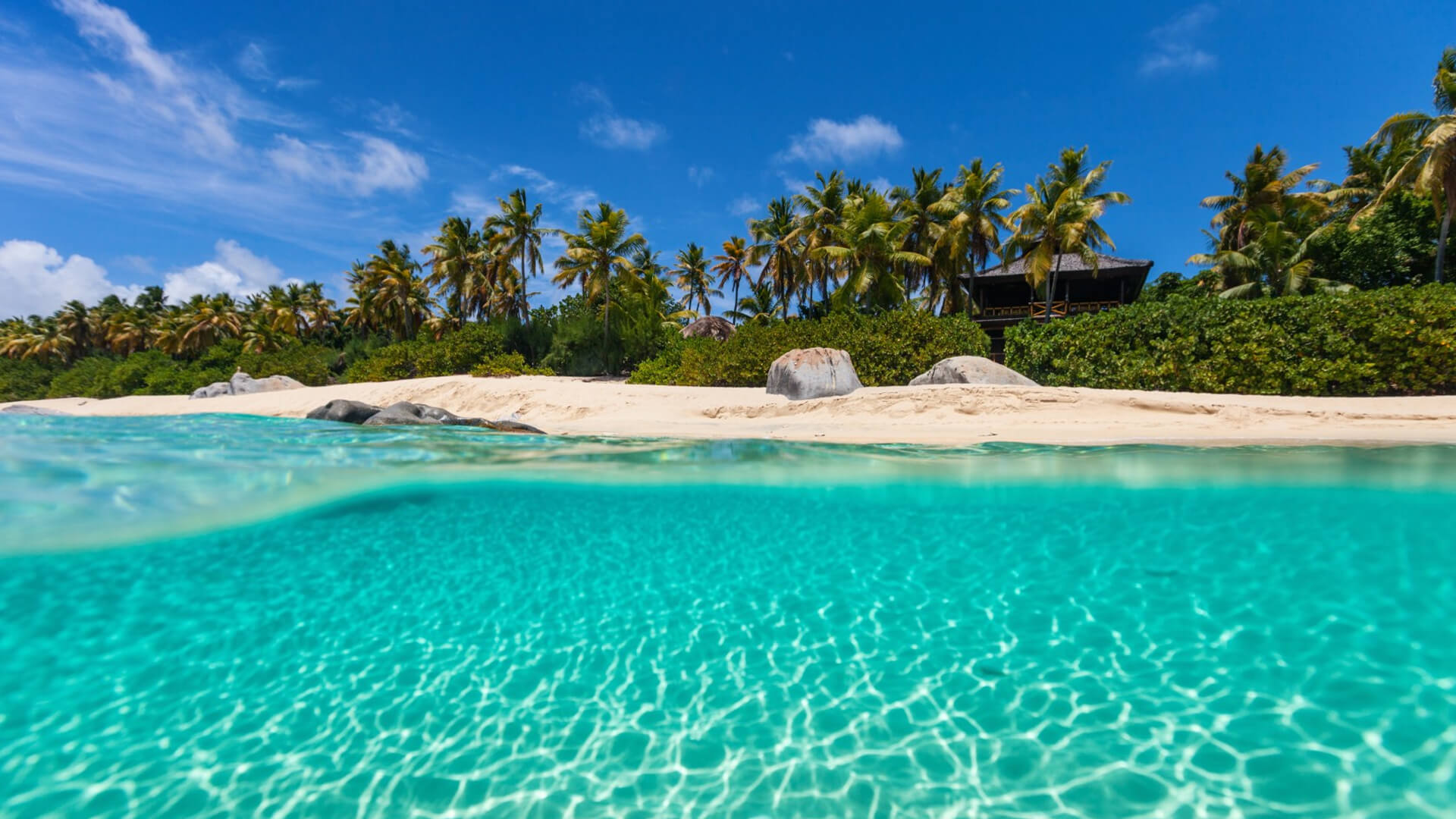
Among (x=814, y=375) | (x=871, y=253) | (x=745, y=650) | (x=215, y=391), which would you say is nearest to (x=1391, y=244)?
(x=871, y=253)

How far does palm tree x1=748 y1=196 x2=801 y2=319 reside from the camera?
41281mm

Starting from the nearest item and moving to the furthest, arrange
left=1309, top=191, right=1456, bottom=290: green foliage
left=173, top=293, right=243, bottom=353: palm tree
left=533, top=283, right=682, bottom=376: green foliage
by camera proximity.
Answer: left=1309, top=191, right=1456, bottom=290: green foliage → left=533, top=283, right=682, bottom=376: green foliage → left=173, top=293, right=243, bottom=353: palm tree

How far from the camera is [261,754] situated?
3.47m

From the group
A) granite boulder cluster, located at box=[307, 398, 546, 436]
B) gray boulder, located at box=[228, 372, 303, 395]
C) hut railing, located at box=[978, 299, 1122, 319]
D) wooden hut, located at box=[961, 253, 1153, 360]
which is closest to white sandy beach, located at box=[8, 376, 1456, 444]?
granite boulder cluster, located at box=[307, 398, 546, 436]

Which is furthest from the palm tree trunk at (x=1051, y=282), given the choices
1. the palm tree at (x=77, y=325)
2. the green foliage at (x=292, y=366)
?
the palm tree at (x=77, y=325)

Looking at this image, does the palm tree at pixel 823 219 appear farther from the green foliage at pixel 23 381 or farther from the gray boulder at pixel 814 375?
the green foliage at pixel 23 381

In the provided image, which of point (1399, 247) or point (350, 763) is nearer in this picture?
point (350, 763)

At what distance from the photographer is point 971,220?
33.6 m

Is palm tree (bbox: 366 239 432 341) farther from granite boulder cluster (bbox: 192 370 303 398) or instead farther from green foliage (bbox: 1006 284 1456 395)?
green foliage (bbox: 1006 284 1456 395)

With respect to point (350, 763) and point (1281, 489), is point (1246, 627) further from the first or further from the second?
point (350, 763)

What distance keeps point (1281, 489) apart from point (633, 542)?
897 cm

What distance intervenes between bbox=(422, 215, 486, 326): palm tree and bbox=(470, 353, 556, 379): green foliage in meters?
13.7

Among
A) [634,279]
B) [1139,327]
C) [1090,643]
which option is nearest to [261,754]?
[1090,643]

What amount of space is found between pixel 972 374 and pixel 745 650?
14398 mm
